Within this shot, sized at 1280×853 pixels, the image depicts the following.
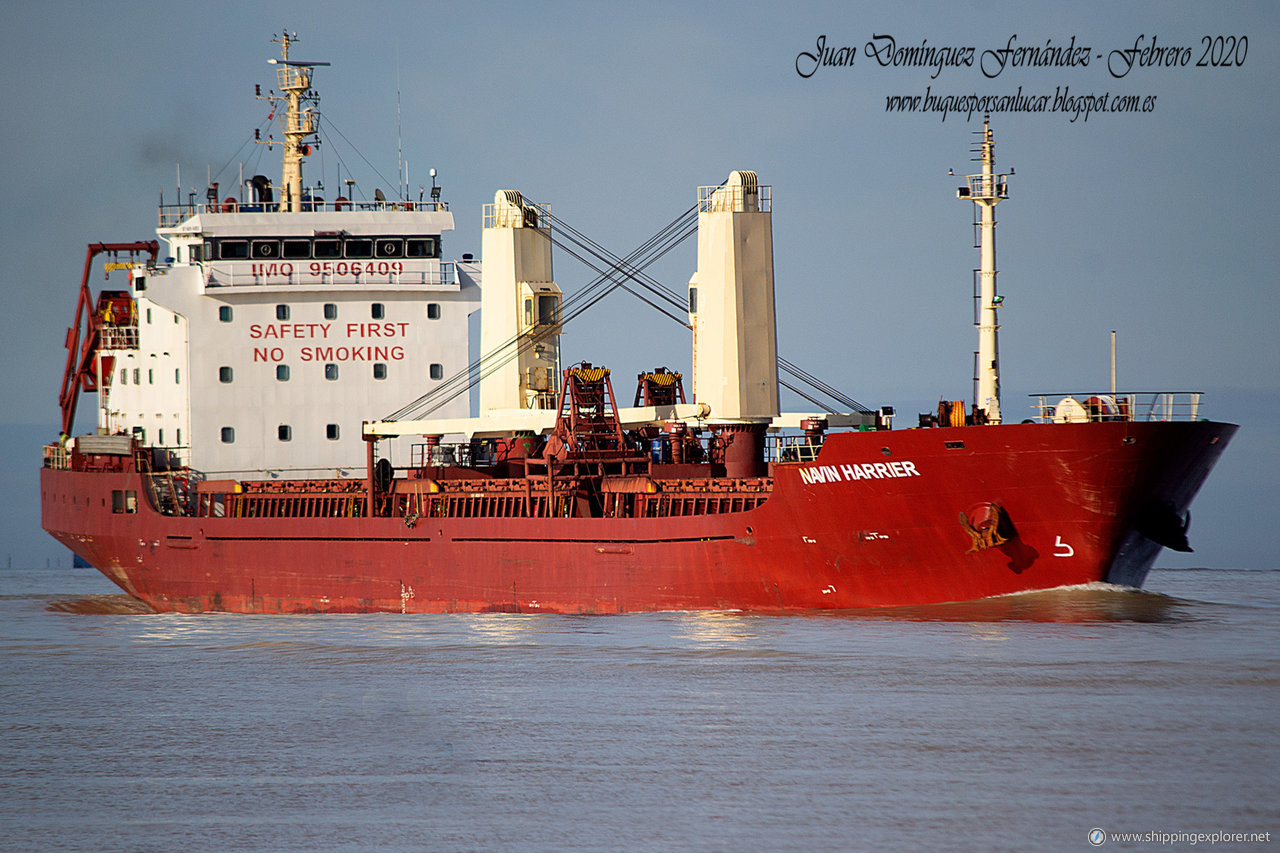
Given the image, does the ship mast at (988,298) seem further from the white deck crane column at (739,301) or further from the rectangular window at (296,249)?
the rectangular window at (296,249)

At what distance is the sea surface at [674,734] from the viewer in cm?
1306

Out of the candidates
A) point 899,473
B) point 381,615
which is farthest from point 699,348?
point 381,615

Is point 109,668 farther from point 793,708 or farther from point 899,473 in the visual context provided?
point 899,473

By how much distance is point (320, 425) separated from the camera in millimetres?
33031

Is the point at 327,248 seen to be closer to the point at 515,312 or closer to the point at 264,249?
the point at 264,249

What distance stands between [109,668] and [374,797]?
10053 millimetres

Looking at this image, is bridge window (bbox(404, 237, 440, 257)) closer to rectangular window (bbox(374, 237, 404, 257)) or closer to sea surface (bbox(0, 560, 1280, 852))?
rectangular window (bbox(374, 237, 404, 257))

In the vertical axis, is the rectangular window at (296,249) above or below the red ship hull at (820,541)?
above

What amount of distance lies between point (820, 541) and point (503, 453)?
35.8ft

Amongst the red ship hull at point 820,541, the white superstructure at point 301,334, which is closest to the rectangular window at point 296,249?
the white superstructure at point 301,334

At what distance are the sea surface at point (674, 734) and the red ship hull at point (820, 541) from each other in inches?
24.4

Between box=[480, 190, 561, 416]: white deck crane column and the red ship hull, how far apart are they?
4.57 metres

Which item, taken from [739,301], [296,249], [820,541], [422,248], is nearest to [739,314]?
[739,301]

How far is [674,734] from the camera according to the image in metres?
16.4
